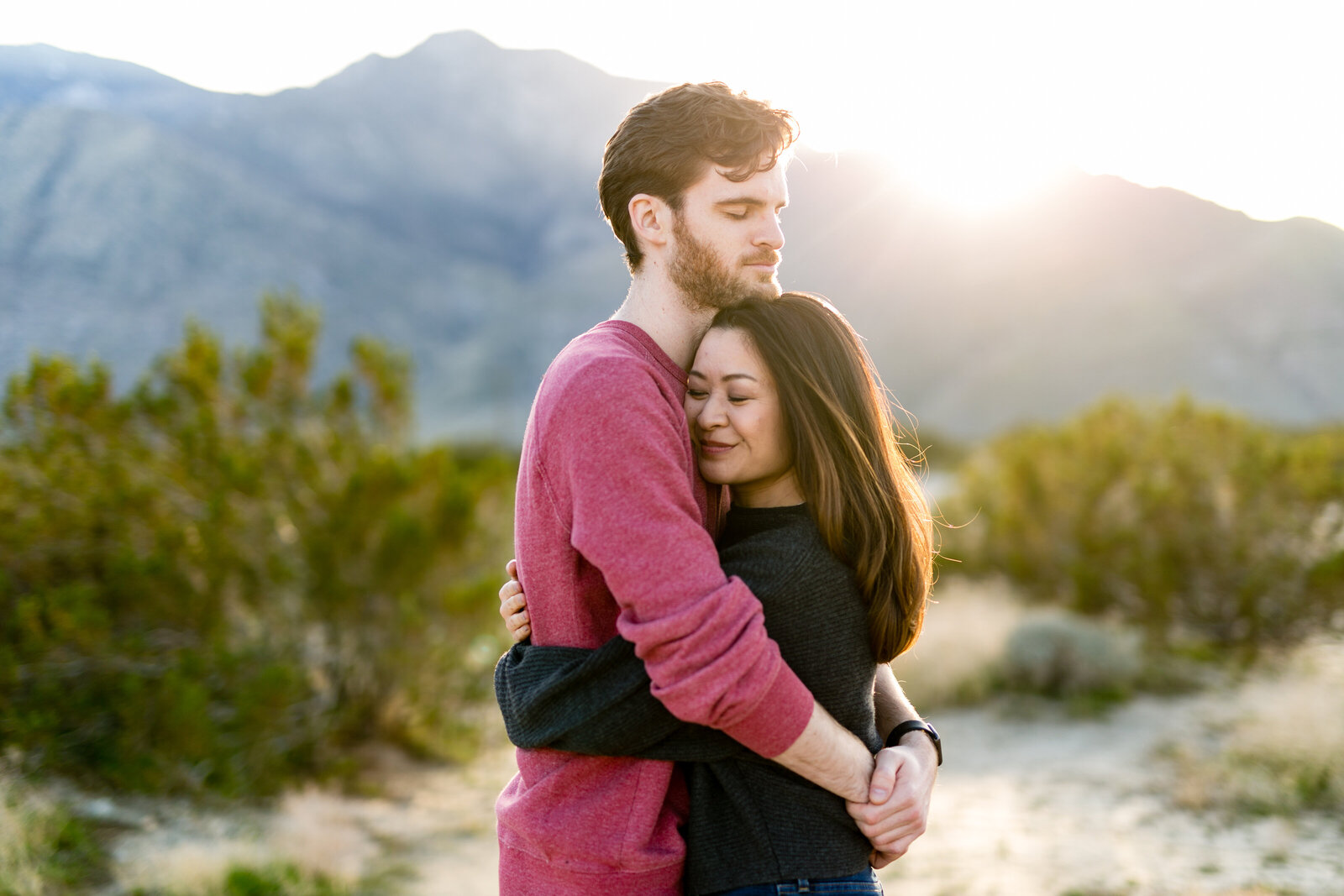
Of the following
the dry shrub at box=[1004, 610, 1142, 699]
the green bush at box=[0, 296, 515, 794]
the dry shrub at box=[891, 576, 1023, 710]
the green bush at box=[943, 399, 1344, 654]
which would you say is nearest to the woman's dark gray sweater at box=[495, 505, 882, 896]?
the green bush at box=[0, 296, 515, 794]

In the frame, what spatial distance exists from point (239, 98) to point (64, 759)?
76.4 metres

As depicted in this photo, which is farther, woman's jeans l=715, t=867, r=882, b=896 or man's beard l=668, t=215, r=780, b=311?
man's beard l=668, t=215, r=780, b=311

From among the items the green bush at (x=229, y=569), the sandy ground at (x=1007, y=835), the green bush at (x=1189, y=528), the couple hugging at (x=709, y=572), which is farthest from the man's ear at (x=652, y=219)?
the green bush at (x=1189, y=528)

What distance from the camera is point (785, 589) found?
161 cm

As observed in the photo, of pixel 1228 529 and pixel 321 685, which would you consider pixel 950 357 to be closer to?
pixel 1228 529

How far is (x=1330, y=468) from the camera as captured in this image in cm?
909

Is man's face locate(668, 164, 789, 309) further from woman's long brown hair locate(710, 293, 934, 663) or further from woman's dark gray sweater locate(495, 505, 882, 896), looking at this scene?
woman's dark gray sweater locate(495, 505, 882, 896)

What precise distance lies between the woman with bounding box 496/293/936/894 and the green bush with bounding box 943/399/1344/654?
28.2 ft

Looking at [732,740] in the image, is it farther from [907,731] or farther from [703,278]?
[703,278]

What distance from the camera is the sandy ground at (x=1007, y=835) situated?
4.61 m

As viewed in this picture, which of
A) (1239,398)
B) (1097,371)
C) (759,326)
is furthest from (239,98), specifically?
(759,326)

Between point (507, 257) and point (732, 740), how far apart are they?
265ft

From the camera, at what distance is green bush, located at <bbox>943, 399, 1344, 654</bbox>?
870 cm

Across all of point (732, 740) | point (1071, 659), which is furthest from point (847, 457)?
point (1071, 659)
